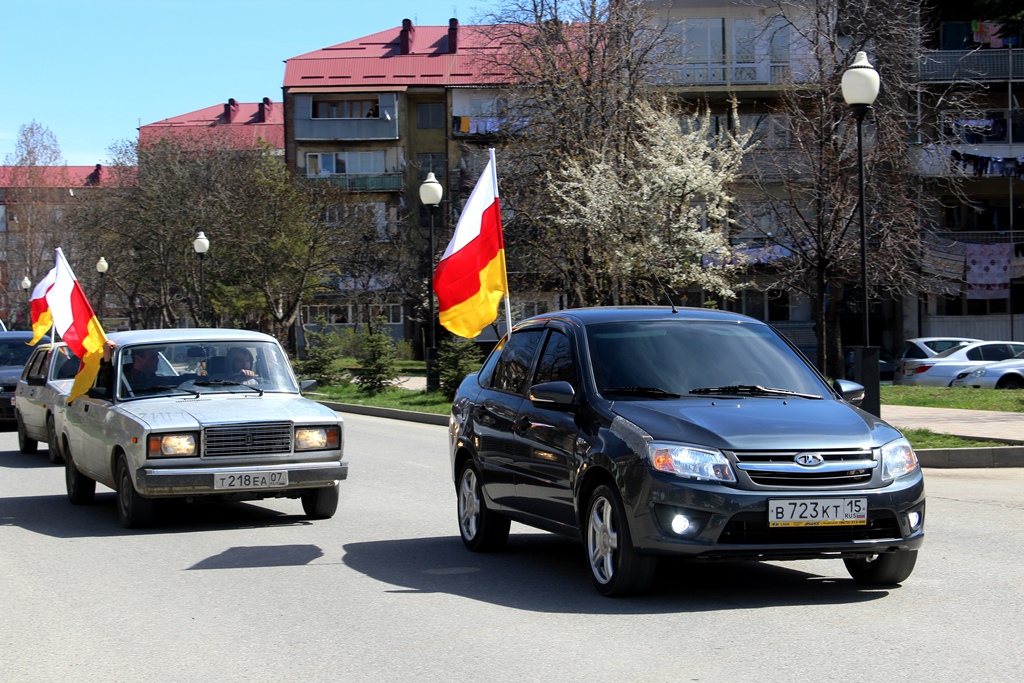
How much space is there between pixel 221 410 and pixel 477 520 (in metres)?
2.98

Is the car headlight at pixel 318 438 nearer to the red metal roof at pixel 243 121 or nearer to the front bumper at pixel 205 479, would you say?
the front bumper at pixel 205 479

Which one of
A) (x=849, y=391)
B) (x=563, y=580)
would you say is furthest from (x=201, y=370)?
(x=849, y=391)

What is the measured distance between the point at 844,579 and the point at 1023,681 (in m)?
2.60

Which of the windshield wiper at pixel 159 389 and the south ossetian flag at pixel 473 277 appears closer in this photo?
the south ossetian flag at pixel 473 277

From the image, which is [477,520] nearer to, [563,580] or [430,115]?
[563,580]

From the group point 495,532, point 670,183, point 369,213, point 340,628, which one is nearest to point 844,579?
point 495,532

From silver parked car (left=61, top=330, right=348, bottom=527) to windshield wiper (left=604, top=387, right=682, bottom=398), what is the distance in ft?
13.0

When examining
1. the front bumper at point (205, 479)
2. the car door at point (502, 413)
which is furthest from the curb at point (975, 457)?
the front bumper at point (205, 479)

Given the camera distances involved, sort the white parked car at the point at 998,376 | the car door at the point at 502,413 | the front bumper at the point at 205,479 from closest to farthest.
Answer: the car door at the point at 502,413, the front bumper at the point at 205,479, the white parked car at the point at 998,376

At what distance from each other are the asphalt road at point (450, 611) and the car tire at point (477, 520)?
0.40 feet

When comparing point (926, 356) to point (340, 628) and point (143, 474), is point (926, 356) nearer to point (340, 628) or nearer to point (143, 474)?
point (143, 474)

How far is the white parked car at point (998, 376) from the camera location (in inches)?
1179

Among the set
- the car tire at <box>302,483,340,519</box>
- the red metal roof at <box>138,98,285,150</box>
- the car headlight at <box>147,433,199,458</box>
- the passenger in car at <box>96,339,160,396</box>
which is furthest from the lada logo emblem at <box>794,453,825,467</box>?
the red metal roof at <box>138,98,285,150</box>

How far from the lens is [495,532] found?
9242 mm
